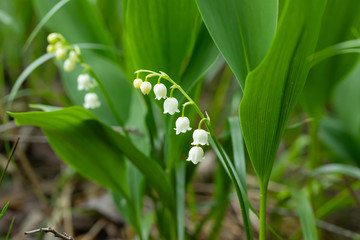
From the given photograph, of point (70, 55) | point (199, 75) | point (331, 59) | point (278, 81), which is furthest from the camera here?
point (331, 59)

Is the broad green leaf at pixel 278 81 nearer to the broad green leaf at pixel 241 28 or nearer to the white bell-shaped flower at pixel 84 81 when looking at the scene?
the broad green leaf at pixel 241 28

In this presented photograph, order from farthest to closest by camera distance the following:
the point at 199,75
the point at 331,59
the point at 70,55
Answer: the point at 331,59 < the point at 70,55 < the point at 199,75

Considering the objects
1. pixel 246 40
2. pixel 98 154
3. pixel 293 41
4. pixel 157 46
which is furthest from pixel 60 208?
pixel 293 41

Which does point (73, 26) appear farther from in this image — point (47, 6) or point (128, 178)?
point (128, 178)

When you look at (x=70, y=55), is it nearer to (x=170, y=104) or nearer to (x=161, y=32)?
(x=161, y=32)

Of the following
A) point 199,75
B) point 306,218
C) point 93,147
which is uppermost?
point 199,75

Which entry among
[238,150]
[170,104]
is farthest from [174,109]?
[238,150]

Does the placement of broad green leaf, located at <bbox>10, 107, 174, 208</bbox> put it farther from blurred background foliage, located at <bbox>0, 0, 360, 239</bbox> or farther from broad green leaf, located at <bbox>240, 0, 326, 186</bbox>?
broad green leaf, located at <bbox>240, 0, 326, 186</bbox>
